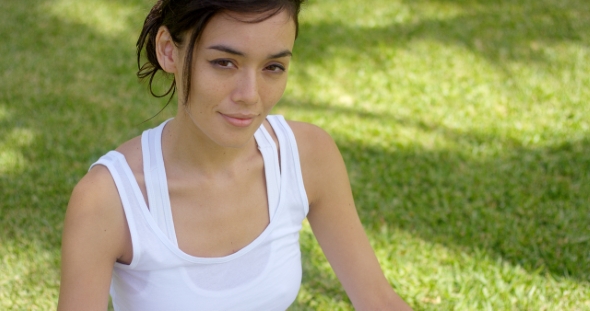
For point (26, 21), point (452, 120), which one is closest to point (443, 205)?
point (452, 120)

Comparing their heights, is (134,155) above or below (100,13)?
below

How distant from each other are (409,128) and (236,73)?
9.76ft

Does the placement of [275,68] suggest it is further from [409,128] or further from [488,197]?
[409,128]

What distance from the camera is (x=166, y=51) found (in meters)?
1.74

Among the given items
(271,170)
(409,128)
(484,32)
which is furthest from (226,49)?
(484,32)

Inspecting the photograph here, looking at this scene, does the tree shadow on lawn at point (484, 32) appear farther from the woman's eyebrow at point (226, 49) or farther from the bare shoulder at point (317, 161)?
the woman's eyebrow at point (226, 49)

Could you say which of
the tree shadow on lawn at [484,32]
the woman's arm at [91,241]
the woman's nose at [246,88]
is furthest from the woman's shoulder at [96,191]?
the tree shadow on lawn at [484,32]

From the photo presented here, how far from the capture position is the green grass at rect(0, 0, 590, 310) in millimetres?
3084

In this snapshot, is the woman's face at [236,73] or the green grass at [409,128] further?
the green grass at [409,128]

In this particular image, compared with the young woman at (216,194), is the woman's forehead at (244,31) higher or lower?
higher

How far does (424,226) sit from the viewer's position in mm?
3467

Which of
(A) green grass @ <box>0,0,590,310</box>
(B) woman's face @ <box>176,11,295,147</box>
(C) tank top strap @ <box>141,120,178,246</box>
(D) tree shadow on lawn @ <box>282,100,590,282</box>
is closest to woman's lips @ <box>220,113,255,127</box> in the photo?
(B) woman's face @ <box>176,11,295,147</box>

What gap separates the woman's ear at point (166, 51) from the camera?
1.72 m

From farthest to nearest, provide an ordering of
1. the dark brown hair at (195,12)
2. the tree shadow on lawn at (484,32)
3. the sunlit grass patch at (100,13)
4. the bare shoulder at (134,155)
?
the sunlit grass patch at (100,13), the tree shadow on lawn at (484,32), the bare shoulder at (134,155), the dark brown hair at (195,12)
